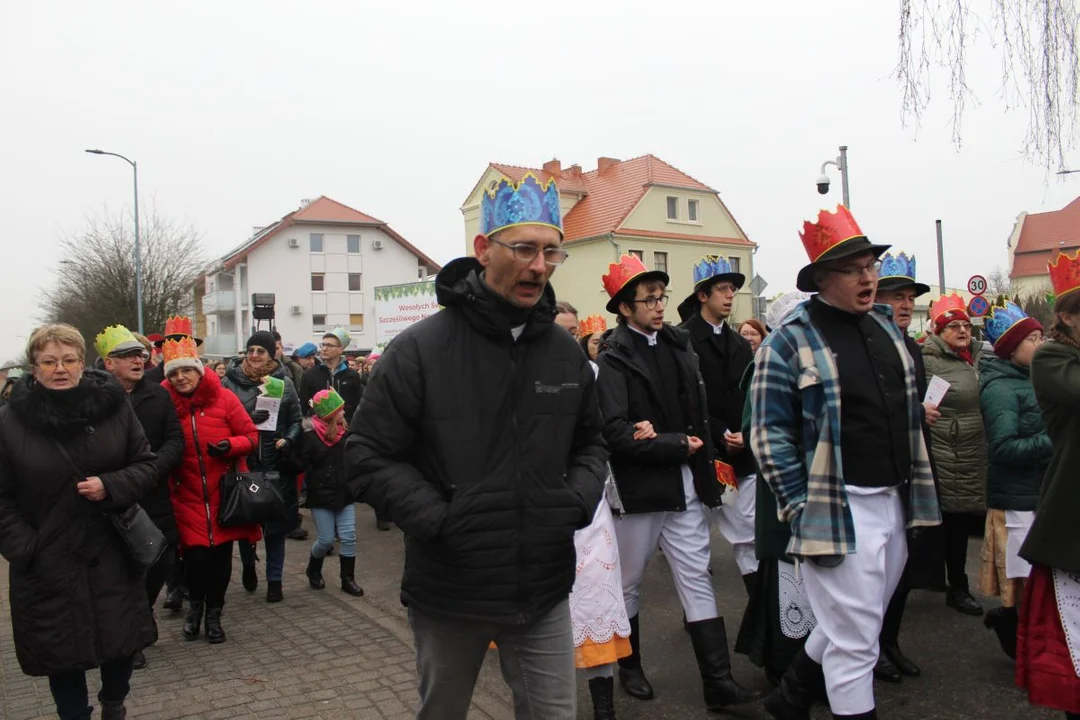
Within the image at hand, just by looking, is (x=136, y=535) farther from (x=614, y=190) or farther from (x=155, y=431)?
(x=614, y=190)

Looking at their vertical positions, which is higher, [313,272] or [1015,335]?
[313,272]

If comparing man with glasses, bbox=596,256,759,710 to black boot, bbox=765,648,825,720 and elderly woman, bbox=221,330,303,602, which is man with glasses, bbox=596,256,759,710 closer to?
black boot, bbox=765,648,825,720

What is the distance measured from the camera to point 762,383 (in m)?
3.63

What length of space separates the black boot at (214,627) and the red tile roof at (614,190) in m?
35.6

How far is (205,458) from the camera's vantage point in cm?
601

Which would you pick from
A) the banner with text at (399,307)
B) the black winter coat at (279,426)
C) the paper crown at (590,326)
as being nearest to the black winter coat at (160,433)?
the black winter coat at (279,426)

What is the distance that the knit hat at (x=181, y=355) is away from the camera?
5.99 meters

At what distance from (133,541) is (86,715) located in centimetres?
84

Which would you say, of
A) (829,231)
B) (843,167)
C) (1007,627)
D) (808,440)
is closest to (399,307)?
(843,167)

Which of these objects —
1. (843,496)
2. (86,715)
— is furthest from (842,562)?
(86,715)

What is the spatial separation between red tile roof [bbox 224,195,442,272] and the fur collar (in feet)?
175

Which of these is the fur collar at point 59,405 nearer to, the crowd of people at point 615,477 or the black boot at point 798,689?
the crowd of people at point 615,477

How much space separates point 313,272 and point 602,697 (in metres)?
55.5

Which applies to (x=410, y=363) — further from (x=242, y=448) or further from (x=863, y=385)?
(x=242, y=448)
